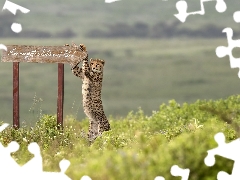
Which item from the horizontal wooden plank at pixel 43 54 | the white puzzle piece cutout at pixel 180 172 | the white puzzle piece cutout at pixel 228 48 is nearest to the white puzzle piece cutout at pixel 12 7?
the horizontal wooden plank at pixel 43 54

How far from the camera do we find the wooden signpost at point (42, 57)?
10.9m

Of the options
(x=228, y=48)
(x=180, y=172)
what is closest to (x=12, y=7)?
(x=228, y=48)

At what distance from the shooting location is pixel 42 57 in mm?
11133

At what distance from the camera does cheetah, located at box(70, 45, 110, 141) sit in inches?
416

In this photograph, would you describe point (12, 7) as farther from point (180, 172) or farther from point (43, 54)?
point (180, 172)

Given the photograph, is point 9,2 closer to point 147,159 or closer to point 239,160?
point 147,159

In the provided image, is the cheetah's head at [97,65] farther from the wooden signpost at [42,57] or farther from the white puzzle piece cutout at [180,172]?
the white puzzle piece cutout at [180,172]

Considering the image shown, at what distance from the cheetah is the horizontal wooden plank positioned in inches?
6.0

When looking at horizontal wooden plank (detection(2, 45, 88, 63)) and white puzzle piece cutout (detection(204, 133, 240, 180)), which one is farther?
horizontal wooden plank (detection(2, 45, 88, 63))

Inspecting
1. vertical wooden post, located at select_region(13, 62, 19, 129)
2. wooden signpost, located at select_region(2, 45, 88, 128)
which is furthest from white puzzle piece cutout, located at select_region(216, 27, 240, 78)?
vertical wooden post, located at select_region(13, 62, 19, 129)

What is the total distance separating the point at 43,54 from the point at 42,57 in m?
0.07

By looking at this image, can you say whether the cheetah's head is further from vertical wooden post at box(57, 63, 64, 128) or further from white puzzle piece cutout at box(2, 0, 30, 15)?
white puzzle piece cutout at box(2, 0, 30, 15)

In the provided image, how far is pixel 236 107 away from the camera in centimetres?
1412

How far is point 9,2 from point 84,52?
197 centimetres
